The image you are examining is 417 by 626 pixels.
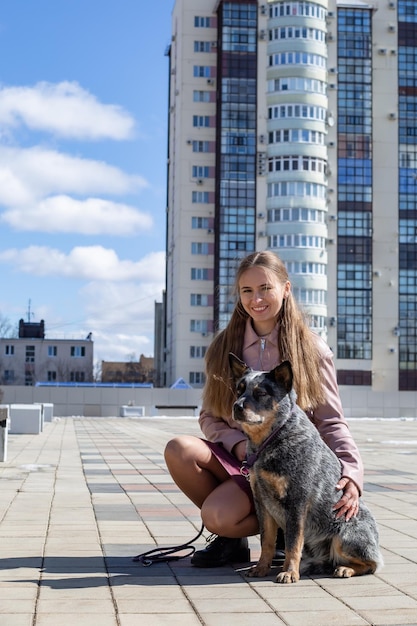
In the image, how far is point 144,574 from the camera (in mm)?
4672

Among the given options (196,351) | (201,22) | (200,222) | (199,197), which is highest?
(201,22)

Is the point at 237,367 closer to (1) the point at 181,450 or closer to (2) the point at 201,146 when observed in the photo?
(1) the point at 181,450

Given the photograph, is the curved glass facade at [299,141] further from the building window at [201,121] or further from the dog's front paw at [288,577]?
the dog's front paw at [288,577]

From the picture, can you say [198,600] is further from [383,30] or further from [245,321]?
[383,30]

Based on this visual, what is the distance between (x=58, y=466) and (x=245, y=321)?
26.1 ft

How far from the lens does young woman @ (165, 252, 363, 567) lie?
4730 millimetres

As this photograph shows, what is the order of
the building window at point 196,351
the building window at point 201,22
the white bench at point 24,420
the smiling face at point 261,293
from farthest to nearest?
the building window at point 201,22 < the building window at point 196,351 < the white bench at point 24,420 < the smiling face at point 261,293

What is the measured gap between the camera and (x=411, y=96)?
72.9m

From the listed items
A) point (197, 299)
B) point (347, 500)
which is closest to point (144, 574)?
point (347, 500)

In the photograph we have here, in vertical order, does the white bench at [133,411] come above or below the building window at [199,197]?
below

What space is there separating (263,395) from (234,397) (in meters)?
0.72

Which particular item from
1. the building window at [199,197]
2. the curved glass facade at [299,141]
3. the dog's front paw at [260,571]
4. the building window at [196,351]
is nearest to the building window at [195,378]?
the building window at [196,351]

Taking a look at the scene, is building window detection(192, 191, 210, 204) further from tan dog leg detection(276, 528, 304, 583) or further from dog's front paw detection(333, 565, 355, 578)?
tan dog leg detection(276, 528, 304, 583)

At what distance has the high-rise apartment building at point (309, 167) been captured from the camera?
224 ft
